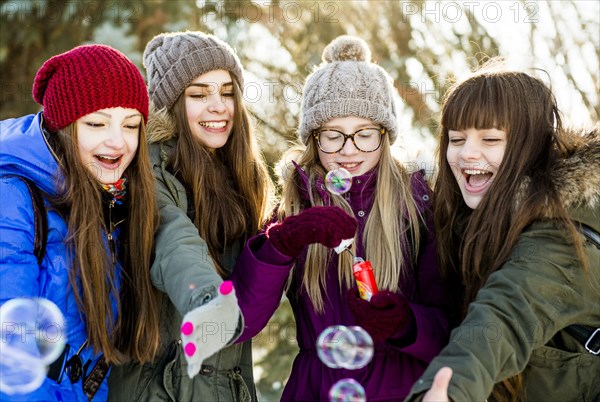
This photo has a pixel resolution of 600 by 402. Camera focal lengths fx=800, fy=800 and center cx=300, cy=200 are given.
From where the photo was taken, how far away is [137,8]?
6258 mm

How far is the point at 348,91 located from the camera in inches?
141

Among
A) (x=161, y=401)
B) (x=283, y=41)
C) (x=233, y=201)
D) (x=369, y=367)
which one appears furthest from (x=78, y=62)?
(x=283, y=41)

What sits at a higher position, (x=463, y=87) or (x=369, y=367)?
(x=463, y=87)

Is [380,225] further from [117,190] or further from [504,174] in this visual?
[117,190]

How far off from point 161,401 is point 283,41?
414 cm

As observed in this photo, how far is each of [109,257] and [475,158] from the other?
150cm

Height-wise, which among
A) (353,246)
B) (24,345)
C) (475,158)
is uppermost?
(475,158)

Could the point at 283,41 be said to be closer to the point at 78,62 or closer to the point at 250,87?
the point at 250,87

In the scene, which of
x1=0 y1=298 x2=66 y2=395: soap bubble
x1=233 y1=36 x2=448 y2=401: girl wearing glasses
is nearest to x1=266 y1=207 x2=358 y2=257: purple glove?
x1=233 y1=36 x2=448 y2=401: girl wearing glasses

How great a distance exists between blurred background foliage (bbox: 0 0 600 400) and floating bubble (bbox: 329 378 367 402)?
3.10 meters

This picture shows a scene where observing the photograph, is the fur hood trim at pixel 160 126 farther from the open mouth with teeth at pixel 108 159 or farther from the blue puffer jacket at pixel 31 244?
the blue puffer jacket at pixel 31 244

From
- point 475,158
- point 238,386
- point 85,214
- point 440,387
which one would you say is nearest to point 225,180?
point 85,214

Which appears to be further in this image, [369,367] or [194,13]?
[194,13]

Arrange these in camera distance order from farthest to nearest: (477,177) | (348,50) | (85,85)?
(348,50)
(477,177)
(85,85)
